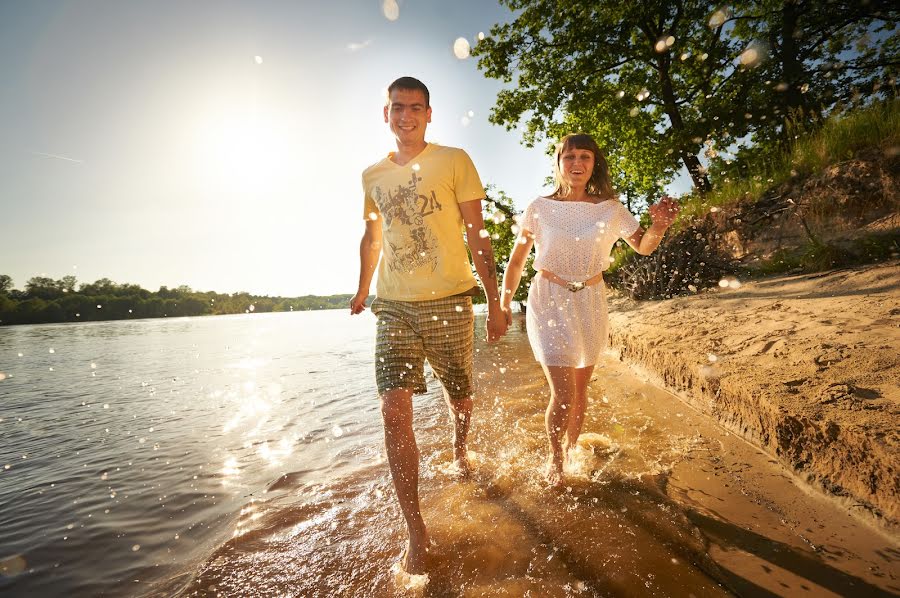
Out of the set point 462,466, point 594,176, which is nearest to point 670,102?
point 594,176

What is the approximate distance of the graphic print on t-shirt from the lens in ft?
8.25

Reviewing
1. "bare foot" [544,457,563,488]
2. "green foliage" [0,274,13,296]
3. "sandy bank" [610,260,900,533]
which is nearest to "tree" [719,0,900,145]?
"sandy bank" [610,260,900,533]

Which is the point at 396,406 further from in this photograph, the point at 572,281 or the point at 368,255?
the point at 572,281

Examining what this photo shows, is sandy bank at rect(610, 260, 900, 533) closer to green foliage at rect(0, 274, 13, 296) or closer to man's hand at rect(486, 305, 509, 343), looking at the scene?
man's hand at rect(486, 305, 509, 343)

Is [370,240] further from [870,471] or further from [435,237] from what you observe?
[870,471]

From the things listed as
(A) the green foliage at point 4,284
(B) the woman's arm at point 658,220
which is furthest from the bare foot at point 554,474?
(A) the green foliage at point 4,284

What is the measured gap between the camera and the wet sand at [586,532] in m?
1.70

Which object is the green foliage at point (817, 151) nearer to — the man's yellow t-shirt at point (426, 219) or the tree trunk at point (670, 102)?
the tree trunk at point (670, 102)

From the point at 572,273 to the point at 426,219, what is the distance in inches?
43.7

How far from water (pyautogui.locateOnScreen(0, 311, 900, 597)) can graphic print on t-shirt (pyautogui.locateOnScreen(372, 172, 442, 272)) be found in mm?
1621

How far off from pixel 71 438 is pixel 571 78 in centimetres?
1627

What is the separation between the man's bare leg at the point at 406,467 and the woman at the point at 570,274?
951 mm

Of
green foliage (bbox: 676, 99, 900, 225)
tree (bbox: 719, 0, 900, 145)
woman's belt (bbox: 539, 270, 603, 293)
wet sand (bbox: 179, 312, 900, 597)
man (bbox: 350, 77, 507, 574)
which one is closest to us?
wet sand (bbox: 179, 312, 900, 597)

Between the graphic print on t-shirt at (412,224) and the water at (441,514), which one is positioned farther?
the graphic print on t-shirt at (412,224)
